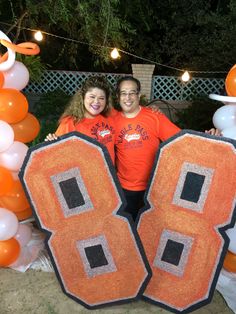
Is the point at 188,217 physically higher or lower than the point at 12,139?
lower

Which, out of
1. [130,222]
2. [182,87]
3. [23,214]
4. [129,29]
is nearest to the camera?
[130,222]

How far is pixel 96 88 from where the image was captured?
8.58ft

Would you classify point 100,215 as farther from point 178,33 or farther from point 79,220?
point 178,33

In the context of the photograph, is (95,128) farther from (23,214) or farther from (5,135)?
(23,214)

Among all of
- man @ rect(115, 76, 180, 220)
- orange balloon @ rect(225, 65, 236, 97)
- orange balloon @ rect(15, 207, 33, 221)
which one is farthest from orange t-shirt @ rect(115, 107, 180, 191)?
orange balloon @ rect(15, 207, 33, 221)

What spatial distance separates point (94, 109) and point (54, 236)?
38.0 inches

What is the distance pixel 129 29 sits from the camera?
18.3 ft

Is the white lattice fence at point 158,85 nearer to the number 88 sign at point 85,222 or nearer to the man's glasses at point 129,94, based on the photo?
the man's glasses at point 129,94

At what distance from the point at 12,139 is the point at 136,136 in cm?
96

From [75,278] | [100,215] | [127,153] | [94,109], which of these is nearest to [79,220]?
[100,215]

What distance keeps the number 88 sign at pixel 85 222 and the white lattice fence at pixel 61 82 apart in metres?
4.76

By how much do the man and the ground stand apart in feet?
2.84

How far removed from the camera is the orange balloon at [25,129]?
2938 millimetres

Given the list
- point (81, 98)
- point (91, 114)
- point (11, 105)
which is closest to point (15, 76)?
point (11, 105)
